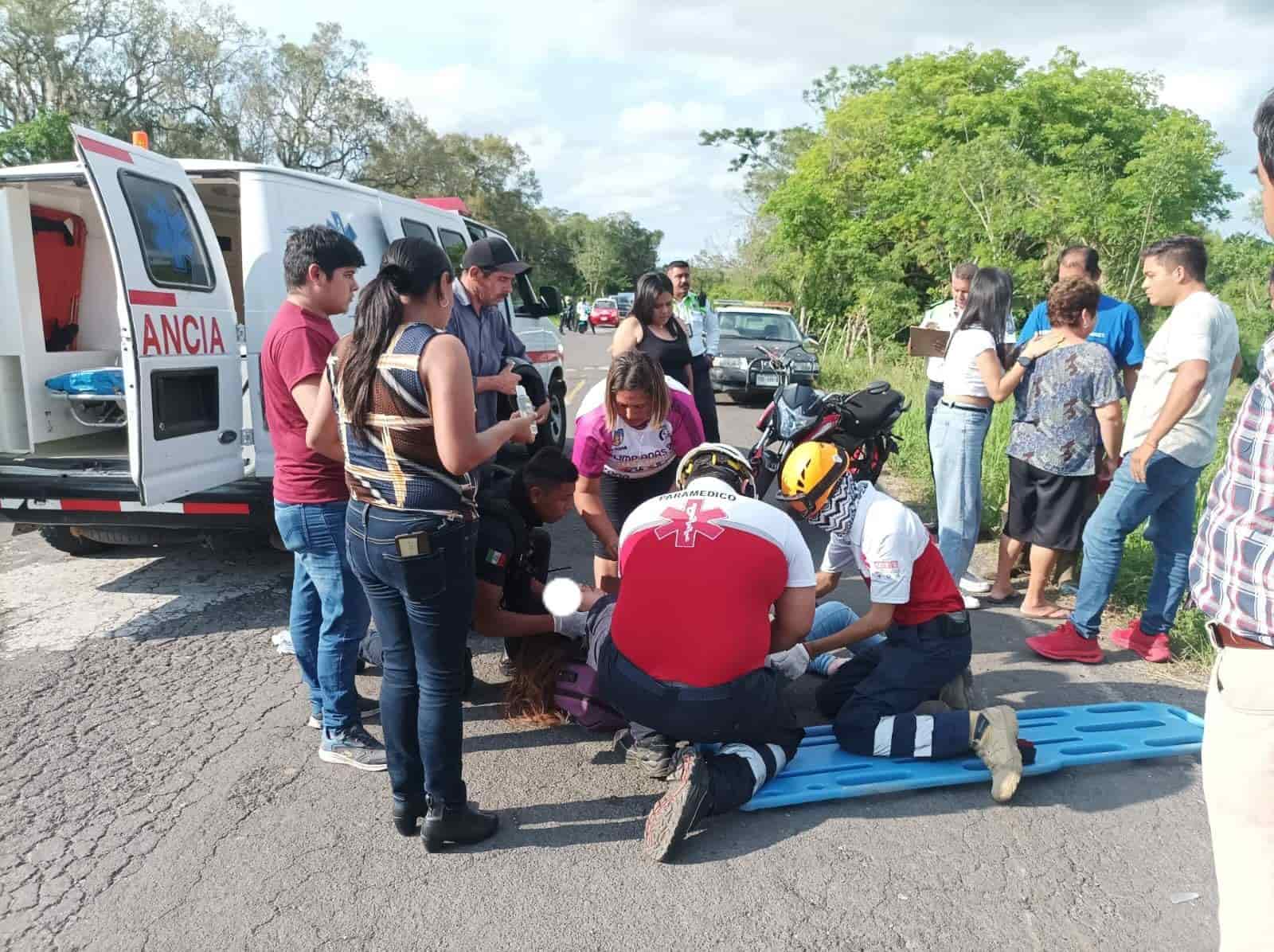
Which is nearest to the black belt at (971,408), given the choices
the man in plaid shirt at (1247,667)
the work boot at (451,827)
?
the man in plaid shirt at (1247,667)

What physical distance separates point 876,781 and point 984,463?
503cm

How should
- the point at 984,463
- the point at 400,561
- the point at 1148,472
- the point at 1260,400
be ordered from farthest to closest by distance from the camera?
1. the point at 984,463
2. the point at 1148,472
3. the point at 400,561
4. the point at 1260,400

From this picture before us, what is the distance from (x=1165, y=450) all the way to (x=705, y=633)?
2.67 meters

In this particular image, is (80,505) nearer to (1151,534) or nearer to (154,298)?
(154,298)

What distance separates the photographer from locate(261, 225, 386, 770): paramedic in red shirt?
3160mm

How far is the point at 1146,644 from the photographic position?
4.38 metres

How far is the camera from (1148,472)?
402cm

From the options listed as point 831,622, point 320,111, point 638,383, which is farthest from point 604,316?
point 831,622

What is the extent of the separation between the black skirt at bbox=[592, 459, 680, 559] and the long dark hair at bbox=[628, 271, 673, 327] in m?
1.42

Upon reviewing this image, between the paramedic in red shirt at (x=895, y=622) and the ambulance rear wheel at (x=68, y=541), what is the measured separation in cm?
470

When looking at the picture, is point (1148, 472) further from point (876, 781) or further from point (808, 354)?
point (808, 354)

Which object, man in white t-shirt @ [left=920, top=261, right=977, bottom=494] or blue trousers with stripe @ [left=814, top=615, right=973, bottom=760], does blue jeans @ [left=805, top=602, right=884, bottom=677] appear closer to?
blue trousers with stripe @ [left=814, top=615, right=973, bottom=760]

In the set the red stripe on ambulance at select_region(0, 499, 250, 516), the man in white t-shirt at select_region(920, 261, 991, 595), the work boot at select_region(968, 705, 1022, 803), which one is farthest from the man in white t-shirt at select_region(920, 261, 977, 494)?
the red stripe on ambulance at select_region(0, 499, 250, 516)

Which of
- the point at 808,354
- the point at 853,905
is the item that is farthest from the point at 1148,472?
the point at 808,354
